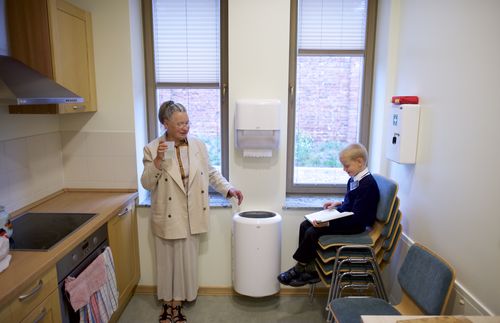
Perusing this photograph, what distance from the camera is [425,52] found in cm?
214

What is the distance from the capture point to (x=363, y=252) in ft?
7.38

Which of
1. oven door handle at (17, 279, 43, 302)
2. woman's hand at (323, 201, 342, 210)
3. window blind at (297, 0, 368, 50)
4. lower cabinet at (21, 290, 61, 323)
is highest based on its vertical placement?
window blind at (297, 0, 368, 50)

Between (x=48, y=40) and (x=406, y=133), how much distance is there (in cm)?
215

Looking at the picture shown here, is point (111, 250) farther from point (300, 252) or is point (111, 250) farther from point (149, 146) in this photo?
point (300, 252)

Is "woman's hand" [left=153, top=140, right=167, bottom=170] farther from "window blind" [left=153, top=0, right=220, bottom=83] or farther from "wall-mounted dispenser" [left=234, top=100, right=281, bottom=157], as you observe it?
"window blind" [left=153, top=0, right=220, bottom=83]

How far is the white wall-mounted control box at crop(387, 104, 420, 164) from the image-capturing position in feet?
7.15

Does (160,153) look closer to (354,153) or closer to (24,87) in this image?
(24,87)

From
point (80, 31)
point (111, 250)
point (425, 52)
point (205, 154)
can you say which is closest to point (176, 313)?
point (111, 250)

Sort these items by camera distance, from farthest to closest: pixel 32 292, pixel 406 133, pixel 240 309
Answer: pixel 240 309
pixel 406 133
pixel 32 292

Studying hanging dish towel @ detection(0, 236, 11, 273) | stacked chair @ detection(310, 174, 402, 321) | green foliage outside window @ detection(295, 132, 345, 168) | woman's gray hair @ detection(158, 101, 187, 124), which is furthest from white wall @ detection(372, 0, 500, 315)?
hanging dish towel @ detection(0, 236, 11, 273)

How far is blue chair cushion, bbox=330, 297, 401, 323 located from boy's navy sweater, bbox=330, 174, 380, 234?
46 centimetres

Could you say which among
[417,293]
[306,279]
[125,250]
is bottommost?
[306,279]

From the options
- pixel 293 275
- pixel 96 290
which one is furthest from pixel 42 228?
pixel 293 275

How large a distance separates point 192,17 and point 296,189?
1.60m
